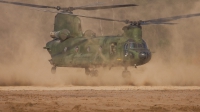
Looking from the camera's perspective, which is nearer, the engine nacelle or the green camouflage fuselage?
the green camouflage fuselage

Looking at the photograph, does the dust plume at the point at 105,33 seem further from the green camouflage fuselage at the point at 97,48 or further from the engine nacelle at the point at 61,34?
the engine nacelle at the point at 61,34

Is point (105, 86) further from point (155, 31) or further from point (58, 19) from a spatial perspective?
point (155, 31)

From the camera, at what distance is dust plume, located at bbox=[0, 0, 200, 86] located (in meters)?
34.2

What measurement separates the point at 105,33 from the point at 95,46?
30178 mm

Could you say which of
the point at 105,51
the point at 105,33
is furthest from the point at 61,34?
the point at 105,33

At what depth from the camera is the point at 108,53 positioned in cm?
2814

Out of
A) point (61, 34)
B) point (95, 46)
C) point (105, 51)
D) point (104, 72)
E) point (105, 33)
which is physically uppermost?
point (105, 33)

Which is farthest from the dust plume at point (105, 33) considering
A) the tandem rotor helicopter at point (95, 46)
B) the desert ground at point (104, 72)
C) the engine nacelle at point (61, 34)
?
the engine nacelle at point (61, 34)

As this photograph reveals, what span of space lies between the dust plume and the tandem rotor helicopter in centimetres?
297

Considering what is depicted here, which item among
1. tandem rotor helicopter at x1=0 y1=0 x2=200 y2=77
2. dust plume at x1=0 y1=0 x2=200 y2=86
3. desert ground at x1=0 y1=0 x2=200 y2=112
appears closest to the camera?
desert ground at x1=0 y1=0 x2=200 y2=112

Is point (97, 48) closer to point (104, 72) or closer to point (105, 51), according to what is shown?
point (105, 51)

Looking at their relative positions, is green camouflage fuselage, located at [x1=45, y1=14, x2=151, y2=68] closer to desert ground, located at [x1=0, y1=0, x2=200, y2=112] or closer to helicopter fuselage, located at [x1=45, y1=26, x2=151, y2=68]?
helicopter fuselage, located at [x1=45, y1=26, x2=151, y2=68]

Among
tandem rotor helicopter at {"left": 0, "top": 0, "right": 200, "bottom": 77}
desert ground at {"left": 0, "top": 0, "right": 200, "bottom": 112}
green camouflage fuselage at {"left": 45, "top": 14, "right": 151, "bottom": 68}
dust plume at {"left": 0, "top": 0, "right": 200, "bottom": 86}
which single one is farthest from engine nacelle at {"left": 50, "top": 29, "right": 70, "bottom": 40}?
dust plume at {"left": 0, "top": 0, "right": 200, "bottom": 86}

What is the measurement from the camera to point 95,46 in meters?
29.0
